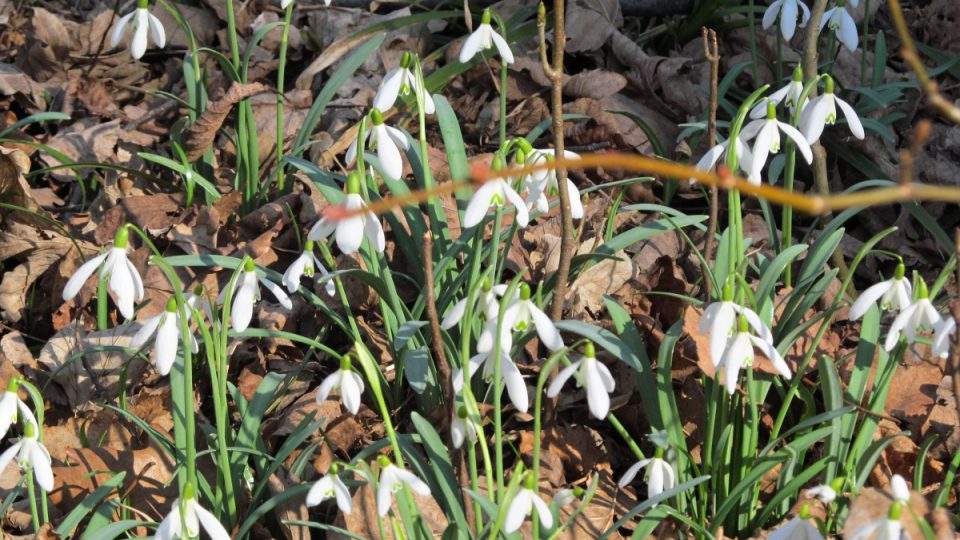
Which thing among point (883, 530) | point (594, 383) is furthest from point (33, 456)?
point (883, 530)

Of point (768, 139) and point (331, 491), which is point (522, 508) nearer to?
point (331, 491)

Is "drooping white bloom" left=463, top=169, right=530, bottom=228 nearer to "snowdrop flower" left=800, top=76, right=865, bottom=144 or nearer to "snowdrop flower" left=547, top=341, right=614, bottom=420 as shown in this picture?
"snowdrop flower" left=547, top=341, right=614, bottom=420

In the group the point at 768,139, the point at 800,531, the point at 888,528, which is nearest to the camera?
the point at 888,528

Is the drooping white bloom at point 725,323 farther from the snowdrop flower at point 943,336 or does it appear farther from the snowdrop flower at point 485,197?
the snowdrop flower at point 485,197

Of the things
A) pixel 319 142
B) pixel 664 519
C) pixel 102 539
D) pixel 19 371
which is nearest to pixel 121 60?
pixel 319 142

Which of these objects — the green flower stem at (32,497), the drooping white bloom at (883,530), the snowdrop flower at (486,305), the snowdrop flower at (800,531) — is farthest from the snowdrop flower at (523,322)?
the green flower stem at (32,497)

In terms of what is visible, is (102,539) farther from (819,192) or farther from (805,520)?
(819,192)
